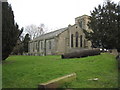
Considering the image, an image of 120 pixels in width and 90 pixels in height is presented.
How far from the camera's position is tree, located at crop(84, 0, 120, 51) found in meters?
26.4

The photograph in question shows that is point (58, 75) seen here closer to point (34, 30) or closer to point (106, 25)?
point (106, 25)

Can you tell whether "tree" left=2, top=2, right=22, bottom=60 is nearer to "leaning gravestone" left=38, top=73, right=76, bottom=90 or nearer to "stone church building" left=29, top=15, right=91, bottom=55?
"leaning gravestone" left=38, top=73, right=76, bottom=90

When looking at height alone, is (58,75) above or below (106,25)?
below

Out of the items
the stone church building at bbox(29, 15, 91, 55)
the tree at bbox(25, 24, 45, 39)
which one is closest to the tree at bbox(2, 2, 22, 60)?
the stone church building at bbox(29, 15, 91, 55)

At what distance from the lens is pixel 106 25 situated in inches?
1097

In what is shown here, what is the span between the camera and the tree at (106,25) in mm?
26416

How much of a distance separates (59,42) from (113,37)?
16511mm

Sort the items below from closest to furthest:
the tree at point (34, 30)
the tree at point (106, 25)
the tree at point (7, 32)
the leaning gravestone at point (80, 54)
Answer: the tree at point (7, 32) → the leaning gravestone at point (80, 54) → the tree at point (106, 25) → the tree at point (34, 30)

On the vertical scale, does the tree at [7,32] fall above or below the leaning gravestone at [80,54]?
above

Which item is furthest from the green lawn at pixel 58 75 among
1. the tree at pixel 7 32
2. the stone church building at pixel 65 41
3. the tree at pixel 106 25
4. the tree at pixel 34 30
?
the tree at pixel 34 30

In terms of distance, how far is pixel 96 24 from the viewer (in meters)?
29.1

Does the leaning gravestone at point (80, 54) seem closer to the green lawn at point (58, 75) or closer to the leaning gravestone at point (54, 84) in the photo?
the green lawn at point (58, 75)

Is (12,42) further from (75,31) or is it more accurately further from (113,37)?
(75,31)

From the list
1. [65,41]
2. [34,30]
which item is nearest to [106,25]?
[65,41]
